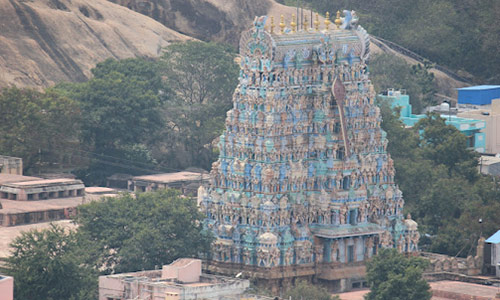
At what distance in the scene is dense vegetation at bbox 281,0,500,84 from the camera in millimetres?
151250

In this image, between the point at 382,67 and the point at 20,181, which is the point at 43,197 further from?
the point at 382,67

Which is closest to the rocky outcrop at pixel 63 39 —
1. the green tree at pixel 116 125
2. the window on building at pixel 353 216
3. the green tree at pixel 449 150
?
the green tree at pixel 116 125

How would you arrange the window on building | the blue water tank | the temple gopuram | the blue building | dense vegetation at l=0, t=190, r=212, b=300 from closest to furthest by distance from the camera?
1. dense vegetation at l=0, t=190, r=212, b=300
2. the temple gopuram
3. the window on building
4. the blue building
5. the blue water tank

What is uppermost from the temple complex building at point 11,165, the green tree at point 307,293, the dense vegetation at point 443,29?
the dense vegetation at point 443,29

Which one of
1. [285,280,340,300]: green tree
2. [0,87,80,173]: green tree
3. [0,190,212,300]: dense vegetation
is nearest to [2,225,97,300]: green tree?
[0,190,212,300]: dense vegetation

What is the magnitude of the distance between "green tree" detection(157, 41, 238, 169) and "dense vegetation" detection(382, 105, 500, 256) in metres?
11.4

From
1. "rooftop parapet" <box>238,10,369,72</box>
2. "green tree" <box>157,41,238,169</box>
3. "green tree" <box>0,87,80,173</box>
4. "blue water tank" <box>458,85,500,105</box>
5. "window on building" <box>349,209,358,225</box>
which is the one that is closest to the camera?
"rooftop parapet" <box>238,10,369,72</box>

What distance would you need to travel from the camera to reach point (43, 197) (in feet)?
326

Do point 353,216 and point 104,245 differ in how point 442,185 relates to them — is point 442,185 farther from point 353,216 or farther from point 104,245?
point 104,245

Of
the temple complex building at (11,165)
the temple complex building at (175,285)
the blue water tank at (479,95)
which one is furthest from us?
the blue water tank at (479,95)

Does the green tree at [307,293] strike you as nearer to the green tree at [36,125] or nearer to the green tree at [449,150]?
the green tree at [449,150]

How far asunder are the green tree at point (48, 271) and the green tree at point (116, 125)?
1151 inches

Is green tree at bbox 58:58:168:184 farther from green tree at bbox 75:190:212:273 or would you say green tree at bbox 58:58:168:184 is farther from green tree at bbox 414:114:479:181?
green tree at bbox 75:190:212:273

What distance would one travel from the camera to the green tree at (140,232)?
8469cm
